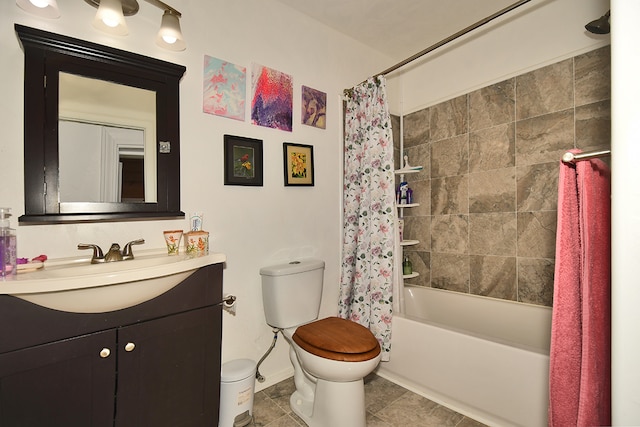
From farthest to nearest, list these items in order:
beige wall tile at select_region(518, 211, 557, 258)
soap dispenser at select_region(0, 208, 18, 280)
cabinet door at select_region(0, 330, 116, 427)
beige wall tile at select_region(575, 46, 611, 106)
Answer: beige wall tile at select_region(518, 211, 557, 258)
beige wall tile at select_region(575, 46, 611, 106)
soap dispenser at select_region(0, 208, 18, 280)
cabinet door at select_region(0, 330, 116, 427)

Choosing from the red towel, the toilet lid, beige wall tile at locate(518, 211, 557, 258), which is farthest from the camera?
beige wall tile at locate(518, 211, 557, 258)

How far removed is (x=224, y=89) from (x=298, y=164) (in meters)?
0.66

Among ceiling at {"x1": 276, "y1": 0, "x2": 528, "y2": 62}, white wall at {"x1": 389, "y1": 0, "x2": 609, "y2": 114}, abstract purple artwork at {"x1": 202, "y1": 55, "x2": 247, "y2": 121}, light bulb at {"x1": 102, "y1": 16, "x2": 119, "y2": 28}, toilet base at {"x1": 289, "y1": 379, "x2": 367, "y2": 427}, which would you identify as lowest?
toilet base at {"x1": 289, "y1": 379, "x2": 367, "y2": 427}

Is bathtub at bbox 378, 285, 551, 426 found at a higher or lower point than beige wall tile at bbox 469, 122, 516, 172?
lower

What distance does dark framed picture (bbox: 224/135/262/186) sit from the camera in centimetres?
175

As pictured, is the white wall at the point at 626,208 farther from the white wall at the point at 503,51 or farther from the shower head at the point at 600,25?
the white wall at the point at 503,51

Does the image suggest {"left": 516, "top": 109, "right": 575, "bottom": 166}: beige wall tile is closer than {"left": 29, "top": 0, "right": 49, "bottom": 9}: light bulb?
No

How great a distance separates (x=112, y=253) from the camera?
1.31 meters

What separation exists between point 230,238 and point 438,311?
1794 mm

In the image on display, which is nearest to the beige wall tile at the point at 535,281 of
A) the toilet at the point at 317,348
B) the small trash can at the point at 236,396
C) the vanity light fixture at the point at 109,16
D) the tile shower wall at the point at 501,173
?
the tile shower wall at the point at 501,173

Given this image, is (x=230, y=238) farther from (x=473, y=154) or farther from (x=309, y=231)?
(x=473, y=154)

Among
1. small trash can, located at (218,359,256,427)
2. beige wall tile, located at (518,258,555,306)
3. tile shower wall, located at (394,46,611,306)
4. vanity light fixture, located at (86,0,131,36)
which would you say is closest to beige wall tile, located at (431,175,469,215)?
tile shower wall, located at (394,46,611,306)

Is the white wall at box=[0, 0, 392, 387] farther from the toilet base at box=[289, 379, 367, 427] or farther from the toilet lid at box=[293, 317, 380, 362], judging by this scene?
the toilet base at box=[289, 379, 367, 427]

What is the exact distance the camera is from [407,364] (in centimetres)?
190
